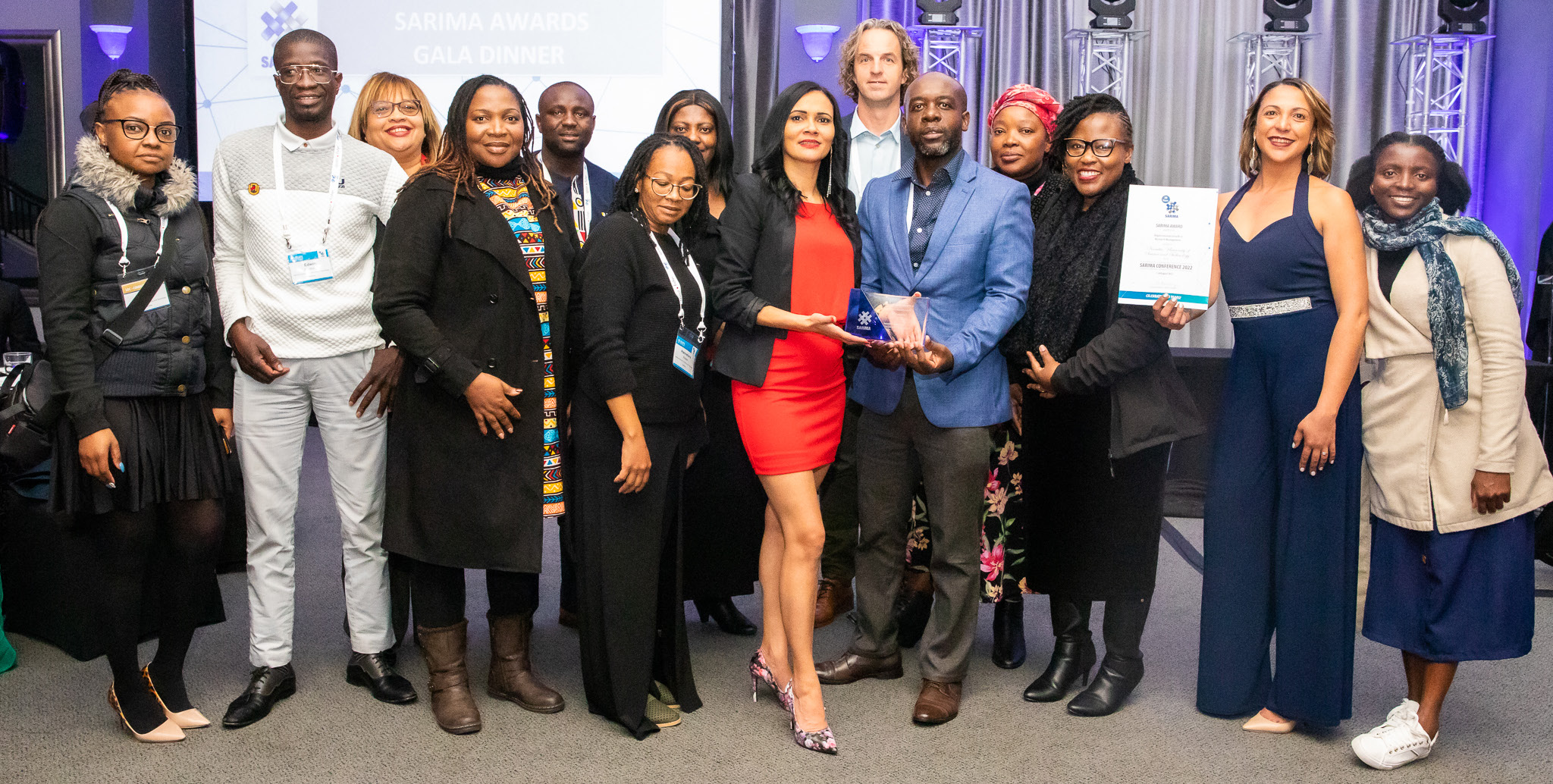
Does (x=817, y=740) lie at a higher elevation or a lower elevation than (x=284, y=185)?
lower

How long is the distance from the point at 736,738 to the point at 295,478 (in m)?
1.32

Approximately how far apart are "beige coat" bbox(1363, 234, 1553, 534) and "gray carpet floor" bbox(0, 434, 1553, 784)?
0.66 metres

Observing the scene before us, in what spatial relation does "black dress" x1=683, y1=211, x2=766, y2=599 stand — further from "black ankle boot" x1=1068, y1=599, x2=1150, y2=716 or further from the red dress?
"black ankle boot" x1=1068, y1=599, x2=1150, y2=716

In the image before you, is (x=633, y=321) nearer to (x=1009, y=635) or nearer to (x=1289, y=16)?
(x=1009, y=635)

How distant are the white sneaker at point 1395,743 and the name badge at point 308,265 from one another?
2.80 m

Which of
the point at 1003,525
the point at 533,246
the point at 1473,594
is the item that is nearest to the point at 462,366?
the point at 533,246

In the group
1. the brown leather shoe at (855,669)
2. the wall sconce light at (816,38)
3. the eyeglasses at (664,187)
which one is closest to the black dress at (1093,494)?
the brown leather shoe at (855,669)

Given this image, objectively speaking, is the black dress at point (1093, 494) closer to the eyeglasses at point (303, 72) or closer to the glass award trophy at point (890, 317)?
the glass award trophy at point (890, 317)

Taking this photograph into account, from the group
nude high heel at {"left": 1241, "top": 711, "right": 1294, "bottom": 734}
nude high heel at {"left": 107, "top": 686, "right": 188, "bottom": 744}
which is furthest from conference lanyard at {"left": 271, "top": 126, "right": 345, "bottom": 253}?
nude high heel at {"left": 1241, "top": 711, "right": 1294, "bottom": 734}

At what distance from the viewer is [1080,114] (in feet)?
9.48

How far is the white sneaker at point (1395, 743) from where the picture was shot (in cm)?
→ 266

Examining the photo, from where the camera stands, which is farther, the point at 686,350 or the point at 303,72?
the point at 303,72

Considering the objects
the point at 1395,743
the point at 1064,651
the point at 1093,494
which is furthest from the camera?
the point at 1064,651

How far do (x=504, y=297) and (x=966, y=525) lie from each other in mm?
1289
